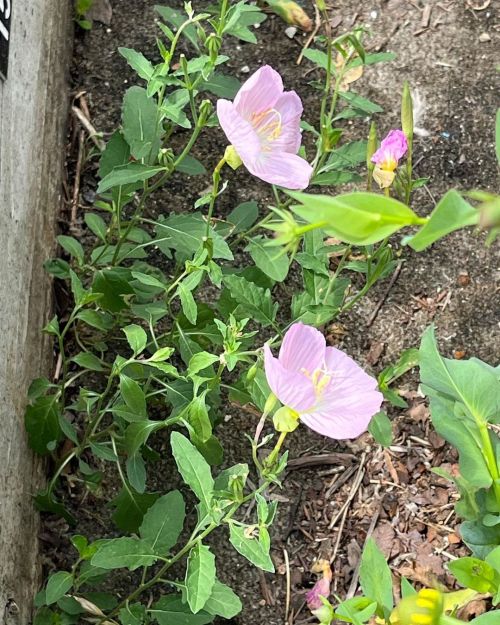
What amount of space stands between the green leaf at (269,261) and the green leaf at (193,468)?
390mm

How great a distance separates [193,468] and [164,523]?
0.72ft

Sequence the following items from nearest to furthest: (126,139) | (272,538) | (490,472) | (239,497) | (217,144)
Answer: (239,497), (490,472), (126,139), (272,538), (217,144)

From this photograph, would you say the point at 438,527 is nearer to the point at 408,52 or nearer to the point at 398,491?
the point at 398,491

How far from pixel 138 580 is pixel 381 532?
0.50 m

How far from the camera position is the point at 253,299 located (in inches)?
60.1

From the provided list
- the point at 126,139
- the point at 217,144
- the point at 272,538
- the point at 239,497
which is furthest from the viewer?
the point at 217,144

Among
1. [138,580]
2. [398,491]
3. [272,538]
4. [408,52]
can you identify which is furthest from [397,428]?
[408,52]

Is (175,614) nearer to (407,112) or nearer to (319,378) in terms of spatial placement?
(319,378)

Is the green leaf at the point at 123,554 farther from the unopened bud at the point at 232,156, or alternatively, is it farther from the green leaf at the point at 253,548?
the unopened bud at the point at 232,156

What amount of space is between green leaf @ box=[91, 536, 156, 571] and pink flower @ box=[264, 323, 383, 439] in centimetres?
42

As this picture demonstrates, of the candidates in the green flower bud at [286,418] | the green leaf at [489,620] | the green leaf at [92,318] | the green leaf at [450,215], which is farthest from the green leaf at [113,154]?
the green leaf at [450,215]

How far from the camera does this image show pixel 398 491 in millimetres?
1837

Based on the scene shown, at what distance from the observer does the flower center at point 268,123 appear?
1390mm

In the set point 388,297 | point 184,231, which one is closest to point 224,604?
point 184,231
